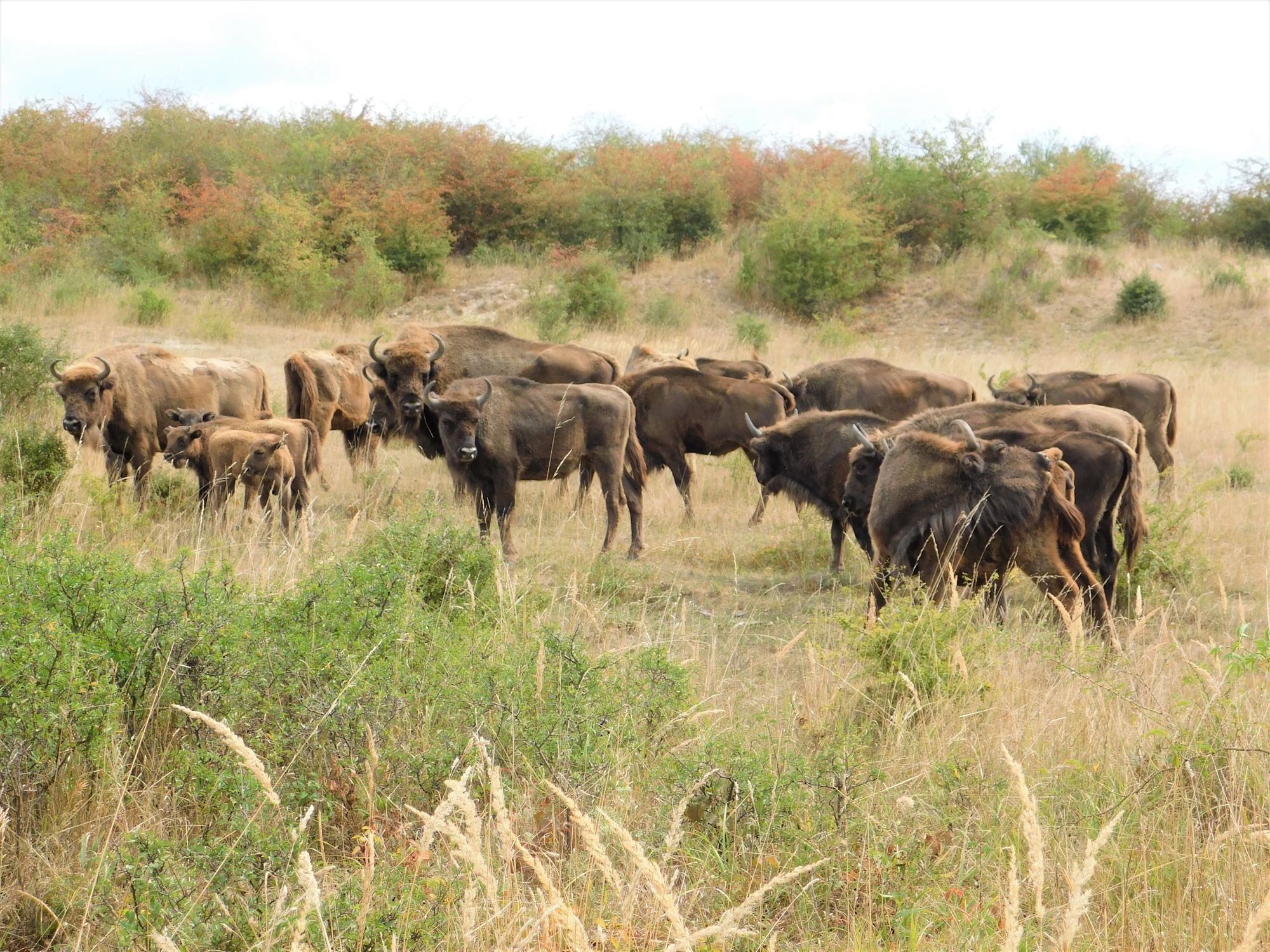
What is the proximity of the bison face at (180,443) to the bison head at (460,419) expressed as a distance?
7.13ft

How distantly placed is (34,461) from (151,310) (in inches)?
632

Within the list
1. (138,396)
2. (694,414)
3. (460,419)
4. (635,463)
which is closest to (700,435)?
(694,414)

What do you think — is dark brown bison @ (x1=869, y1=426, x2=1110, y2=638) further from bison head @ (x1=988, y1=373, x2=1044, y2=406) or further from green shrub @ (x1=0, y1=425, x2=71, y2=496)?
green shrub @ (x1=0, y1=425, x2=71, y2=496)

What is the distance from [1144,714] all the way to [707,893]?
2264 mm

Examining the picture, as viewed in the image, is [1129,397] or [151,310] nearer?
[1129,397]

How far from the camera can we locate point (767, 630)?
7590 mm

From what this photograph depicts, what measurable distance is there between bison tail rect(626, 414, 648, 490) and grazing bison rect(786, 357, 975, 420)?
11.5 ft

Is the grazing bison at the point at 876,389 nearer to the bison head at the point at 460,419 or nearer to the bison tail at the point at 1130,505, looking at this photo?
the bison head at the point at 460,419

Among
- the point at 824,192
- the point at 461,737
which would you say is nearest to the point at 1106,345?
the point at 824,192

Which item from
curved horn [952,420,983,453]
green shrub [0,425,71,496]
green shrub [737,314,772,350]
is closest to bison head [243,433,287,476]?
green shrub [0,425,71,496]

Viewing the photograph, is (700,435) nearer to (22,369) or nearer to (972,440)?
(972,440)

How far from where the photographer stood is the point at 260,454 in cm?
972

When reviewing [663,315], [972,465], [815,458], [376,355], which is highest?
[376,355]

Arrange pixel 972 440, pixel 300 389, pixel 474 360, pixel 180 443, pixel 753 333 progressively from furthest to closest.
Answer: pixel 753 333 < pixel 474 360 < pixel 300 389 < pixel 180 443 < pixel 972 440
